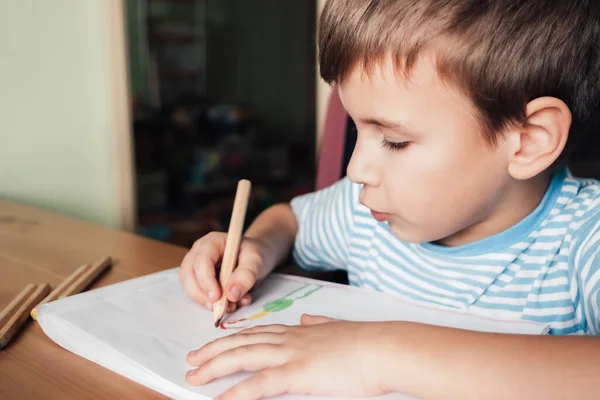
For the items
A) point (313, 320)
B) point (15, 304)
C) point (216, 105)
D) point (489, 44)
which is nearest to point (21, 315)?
point (15, 304)

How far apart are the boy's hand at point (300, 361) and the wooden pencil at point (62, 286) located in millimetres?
198

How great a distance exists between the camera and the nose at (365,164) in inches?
22.1

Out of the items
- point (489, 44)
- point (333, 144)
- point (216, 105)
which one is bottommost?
point (216, 105)

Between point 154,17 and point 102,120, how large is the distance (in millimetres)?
1965

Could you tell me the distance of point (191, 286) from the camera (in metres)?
0.59

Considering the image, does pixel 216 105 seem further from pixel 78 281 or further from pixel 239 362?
pixel 239 362

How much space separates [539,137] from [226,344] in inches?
12.7

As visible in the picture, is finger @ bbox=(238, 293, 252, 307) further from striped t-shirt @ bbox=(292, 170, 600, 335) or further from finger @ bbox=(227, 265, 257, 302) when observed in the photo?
striped t-shirt @ bbox=(292, 170, 600, 335)

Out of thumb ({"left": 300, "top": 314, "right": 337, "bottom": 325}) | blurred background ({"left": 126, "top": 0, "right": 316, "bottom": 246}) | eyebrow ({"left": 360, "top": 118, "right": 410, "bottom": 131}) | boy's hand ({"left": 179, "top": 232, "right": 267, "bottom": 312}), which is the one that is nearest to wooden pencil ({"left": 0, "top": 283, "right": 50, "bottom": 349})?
boy's hand ({"left": 179, "top": 232, "right": 267, "bottom": 312})

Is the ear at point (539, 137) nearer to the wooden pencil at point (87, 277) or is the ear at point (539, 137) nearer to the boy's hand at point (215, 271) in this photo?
the boy's hand at point (215, 271)

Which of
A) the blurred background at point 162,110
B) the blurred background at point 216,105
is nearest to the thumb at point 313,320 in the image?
the blurred background at point 162,110

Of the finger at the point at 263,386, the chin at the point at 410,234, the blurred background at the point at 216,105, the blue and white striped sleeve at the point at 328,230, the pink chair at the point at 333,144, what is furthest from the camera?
the blurred background at the point at 216,105

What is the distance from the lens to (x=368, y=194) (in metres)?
0.58

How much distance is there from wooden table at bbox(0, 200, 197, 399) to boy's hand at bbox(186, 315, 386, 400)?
5 cm
